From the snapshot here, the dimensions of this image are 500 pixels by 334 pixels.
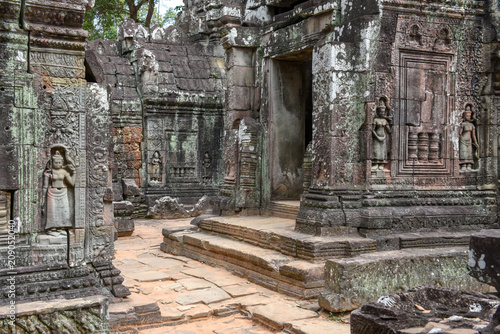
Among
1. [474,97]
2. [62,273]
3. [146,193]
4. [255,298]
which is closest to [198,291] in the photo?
[255,298]

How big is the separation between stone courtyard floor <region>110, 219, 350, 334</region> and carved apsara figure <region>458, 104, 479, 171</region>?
3.71 metres

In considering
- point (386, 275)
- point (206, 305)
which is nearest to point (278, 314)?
point (206, 305)

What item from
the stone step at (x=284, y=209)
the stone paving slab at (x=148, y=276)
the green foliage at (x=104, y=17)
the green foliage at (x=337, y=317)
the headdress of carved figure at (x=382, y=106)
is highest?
the green foliage at (x=104, y=17)

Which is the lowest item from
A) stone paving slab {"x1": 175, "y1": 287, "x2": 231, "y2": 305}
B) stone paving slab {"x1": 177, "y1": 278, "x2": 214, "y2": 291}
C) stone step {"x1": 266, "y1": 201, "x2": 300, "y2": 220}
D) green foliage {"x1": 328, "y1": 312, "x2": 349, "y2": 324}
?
green foliage {"x1": 328, "y1": 312, "x2": 349, "y2": 324}

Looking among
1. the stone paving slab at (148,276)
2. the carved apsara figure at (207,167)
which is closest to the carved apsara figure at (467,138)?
the stone paving slab at (148,276)

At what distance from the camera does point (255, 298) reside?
6.39 metres

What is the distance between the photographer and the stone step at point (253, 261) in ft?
21.0

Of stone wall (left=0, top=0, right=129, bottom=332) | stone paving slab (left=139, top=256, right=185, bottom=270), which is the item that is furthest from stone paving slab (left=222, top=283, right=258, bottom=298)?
stone wall (left=0, top=0, right=129, bottom=332)

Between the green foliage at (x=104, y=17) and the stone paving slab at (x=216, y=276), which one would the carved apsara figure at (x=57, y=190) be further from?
the green foliage at (x=104, y=17)

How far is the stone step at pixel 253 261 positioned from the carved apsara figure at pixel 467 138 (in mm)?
3148

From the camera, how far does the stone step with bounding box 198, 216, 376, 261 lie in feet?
22.2

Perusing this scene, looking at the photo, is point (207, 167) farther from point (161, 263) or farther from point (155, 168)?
point (161, 263)

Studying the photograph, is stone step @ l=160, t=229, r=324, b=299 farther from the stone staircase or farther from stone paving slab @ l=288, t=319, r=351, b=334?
stone paving slab @ l=288, t=319, r=351, b=334

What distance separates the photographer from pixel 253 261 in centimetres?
726
